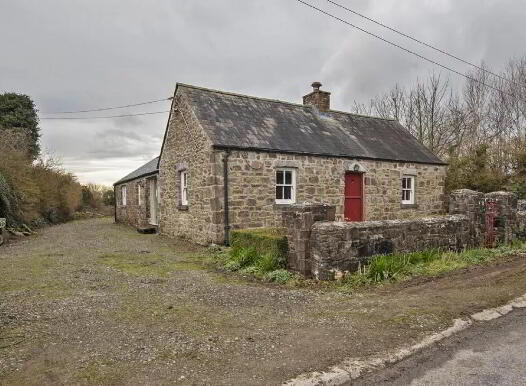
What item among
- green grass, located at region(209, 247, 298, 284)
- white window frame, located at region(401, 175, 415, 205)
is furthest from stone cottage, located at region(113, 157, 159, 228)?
white window frame, located at region(401, 175, 415, 205)

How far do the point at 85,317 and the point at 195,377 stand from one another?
266 centimetres

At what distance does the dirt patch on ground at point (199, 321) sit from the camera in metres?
4.08

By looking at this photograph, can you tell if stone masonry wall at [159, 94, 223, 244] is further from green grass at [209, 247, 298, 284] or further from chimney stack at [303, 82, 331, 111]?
chimney stack at [303, 82, 331, 111]

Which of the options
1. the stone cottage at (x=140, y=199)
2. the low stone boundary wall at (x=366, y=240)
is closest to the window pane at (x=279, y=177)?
the low stone boundary wall at (x=366, y=240)

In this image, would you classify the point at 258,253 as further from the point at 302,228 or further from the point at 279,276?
the point at 302,228

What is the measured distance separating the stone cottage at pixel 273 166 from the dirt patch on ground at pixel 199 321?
4.51 metres

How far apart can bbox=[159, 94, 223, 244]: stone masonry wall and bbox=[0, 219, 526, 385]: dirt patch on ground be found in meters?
3.90

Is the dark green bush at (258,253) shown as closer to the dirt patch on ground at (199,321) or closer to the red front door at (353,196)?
the dirt patch on ground at (199,321)

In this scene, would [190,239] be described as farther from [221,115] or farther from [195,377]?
[195,377]

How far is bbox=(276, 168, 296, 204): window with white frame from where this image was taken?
14.0 meters

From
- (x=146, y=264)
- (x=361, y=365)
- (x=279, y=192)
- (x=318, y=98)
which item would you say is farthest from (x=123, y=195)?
(x=361, y=365)

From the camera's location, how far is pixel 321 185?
1480 centimetres

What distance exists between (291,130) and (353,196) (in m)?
3.66

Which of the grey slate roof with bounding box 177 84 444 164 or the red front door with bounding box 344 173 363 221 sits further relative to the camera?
the red front door with bounding box 344 173 363 221
